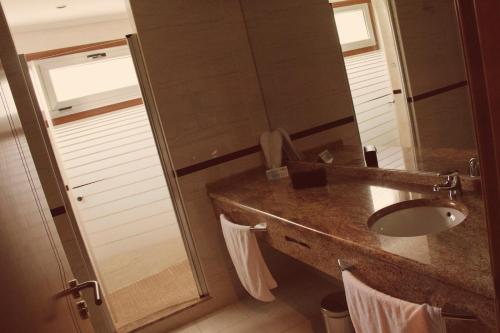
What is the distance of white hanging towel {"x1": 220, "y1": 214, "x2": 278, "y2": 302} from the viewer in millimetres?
2133

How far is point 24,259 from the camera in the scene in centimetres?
72

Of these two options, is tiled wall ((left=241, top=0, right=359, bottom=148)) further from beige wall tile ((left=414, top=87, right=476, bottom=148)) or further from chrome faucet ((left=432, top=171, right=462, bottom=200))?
chrome faucet ((left=432, top=171, right=462, bottom=200))

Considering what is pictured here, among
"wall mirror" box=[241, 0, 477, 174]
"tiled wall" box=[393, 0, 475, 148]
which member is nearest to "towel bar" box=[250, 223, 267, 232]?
"wall mirror" box=[241, 0, 477, 174]

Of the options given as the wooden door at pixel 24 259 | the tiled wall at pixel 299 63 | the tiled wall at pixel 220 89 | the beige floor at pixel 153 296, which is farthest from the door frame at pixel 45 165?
the tiled wall at pixel 299 63

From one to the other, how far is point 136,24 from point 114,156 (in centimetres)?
146

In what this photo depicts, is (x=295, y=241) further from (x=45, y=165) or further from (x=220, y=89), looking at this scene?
(x=45, y=165)

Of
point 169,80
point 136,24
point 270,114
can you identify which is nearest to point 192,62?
point 169,80

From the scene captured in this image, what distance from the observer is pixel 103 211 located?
366 centimetres

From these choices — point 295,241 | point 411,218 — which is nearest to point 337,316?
point 295,241

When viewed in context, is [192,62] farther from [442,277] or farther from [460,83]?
[442,277]

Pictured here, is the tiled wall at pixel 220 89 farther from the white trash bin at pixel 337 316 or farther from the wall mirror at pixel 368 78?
the white trash bin at pixel 337 316

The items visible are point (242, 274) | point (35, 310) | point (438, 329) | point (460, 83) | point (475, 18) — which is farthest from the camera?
point (242, 274)

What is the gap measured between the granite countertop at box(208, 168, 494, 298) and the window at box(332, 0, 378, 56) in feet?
2.24

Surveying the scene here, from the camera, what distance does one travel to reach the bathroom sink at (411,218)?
160 cm
